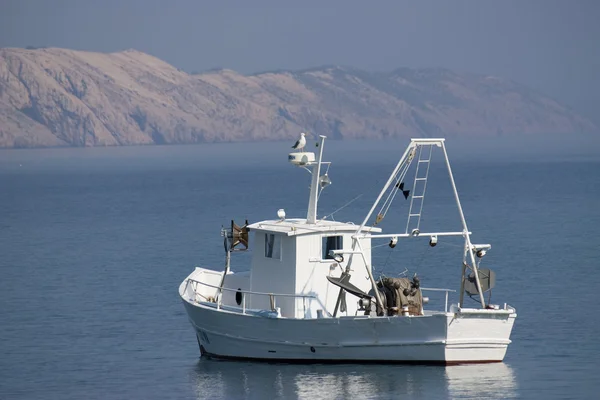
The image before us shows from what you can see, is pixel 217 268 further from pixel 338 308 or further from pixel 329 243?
pixel 338 308

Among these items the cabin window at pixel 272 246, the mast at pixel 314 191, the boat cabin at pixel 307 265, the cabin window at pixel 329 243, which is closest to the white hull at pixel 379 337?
the boat cabin at pixel 307 265

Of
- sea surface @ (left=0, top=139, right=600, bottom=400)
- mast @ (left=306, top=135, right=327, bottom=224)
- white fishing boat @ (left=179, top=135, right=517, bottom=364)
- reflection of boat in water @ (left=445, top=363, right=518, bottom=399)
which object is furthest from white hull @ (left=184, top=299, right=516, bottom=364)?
mast @ (left=306, top=135, right=327, bottom=224)

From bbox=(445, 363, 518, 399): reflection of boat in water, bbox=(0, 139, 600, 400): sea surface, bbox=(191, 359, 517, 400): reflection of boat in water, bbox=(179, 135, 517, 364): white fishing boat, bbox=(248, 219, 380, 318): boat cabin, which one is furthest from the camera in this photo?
bbox=(248, 219, 380, 318): boat cabin

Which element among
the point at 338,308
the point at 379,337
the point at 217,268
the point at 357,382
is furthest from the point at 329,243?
the point at 217,268

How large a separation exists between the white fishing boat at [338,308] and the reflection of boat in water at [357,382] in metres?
0.29

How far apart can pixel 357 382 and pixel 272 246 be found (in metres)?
4.85

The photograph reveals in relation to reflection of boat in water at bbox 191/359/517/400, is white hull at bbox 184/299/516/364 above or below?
above

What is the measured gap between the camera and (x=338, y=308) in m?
34.6

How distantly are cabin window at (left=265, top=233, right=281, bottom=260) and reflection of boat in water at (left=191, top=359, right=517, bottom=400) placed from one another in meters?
2.95

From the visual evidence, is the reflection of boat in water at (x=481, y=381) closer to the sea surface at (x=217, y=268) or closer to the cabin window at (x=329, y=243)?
the sea surface at (x=217, y=268)

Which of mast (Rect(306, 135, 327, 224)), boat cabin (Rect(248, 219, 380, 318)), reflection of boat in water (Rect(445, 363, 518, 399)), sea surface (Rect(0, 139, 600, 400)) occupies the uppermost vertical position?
mast (Rect(306, 135, 327, 224))

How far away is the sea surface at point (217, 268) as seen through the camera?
3250 centimetres

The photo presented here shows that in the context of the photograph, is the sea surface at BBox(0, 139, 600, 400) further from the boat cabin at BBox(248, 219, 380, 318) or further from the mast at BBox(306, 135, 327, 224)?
the mast at BBox(306, 135, 327, 224)

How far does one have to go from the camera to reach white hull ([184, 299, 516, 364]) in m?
31.9
